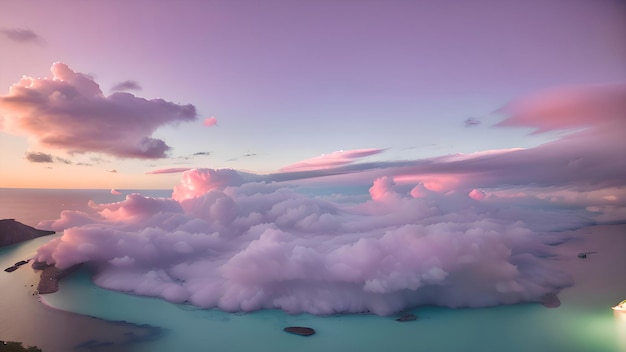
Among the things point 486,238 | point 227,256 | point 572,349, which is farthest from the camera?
point 227,256

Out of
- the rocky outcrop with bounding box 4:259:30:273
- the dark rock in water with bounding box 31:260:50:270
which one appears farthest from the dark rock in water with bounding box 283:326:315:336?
the rocky outcrop with bounding box 4:259:30:273

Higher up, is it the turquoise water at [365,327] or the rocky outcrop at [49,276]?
the rocky outcrop at [49,276]

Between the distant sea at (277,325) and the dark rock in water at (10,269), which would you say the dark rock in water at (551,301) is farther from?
the dark rock in water at (10,269)

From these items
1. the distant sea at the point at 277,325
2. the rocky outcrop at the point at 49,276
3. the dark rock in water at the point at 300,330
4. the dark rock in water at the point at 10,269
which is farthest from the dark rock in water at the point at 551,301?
the dark rock in water at the point at 10,269

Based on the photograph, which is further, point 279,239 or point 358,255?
point 279,239

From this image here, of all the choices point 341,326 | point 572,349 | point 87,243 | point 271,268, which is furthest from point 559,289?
point 87,243

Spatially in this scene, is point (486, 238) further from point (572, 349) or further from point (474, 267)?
point (572, 349)
